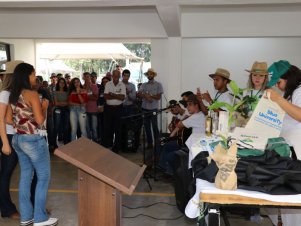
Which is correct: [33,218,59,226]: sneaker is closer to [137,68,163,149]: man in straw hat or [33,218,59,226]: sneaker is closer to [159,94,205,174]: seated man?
[159,94,205,174]: seated man

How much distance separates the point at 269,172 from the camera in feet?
5.42

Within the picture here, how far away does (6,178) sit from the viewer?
3283mm

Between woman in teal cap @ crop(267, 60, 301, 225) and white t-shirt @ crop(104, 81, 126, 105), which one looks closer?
woman in teal cap @ crop(267, 60, 301, 225)

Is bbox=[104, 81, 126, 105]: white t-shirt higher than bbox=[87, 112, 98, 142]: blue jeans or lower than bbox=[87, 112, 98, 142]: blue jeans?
higher

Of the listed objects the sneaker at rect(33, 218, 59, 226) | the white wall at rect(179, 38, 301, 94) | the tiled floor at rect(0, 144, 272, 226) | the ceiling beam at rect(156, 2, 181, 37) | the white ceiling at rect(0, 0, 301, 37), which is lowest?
the tiled floor at rect(0, 144, 272, 226)

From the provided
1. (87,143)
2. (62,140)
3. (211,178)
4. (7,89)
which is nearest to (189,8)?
(62,140)

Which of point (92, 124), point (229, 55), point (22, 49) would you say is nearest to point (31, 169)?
point (92, 124)

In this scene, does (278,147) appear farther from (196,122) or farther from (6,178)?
(6,178)

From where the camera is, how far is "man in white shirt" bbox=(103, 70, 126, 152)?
6578mm

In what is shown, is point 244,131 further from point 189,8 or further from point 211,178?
point 189,8

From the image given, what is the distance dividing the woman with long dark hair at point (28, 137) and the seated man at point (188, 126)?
1549mm

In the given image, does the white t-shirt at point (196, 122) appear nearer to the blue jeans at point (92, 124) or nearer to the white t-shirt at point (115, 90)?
the white t-shirt at point (115, 90)

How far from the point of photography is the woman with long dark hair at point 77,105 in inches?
261

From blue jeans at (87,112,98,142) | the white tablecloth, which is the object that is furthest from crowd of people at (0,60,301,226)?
blue jeans at (87,112,98,142)
